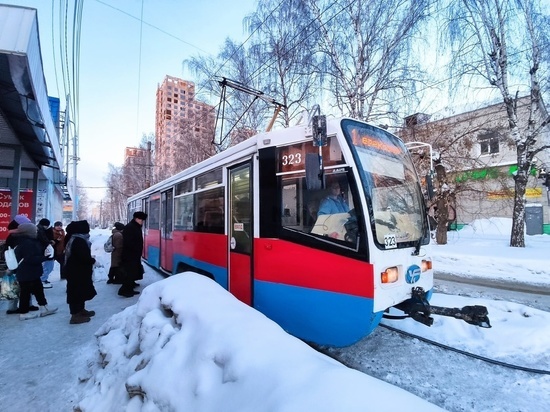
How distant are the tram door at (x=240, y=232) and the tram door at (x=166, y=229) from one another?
3.35m

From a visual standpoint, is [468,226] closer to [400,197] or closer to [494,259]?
[494,259]

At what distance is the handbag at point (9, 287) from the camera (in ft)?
18.4

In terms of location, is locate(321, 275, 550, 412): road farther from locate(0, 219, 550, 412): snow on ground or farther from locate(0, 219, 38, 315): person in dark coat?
locate(0, 219, 38, 315): person in dark coat

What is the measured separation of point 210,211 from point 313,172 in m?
2.67

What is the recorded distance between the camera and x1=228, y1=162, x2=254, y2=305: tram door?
426 centimetres

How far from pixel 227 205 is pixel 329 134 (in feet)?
6.56

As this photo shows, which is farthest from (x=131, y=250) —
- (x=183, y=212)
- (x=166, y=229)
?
(x=183, y=212)

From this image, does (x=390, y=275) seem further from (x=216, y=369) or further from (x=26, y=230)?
(x=26, y=230)

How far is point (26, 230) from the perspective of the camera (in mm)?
5480

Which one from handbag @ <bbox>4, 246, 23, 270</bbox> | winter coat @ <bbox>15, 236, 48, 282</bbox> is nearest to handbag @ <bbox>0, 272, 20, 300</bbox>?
winter coat @ <bbox>15, 236, 48, 282</bbox>

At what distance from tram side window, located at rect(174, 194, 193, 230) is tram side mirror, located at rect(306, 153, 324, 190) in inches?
141

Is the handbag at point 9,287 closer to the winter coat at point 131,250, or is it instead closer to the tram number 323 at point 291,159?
the winter coat at point 131,250

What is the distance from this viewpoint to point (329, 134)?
352 cm

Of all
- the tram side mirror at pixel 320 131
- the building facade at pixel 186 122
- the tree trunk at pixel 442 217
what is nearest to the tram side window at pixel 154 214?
the tram side mirror at pixel 320 131
